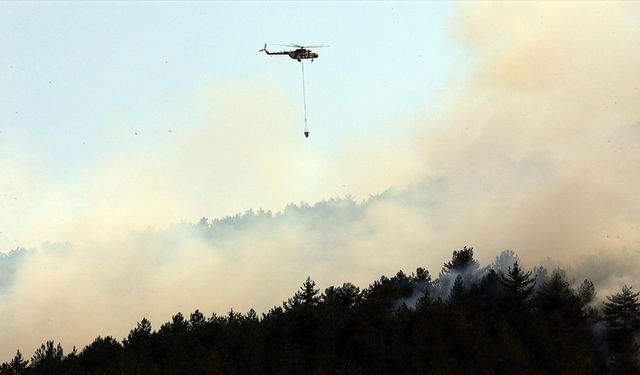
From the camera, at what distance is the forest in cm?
9075

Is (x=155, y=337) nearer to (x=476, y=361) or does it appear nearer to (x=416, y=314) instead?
(x=416, y=314)

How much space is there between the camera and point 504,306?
123m

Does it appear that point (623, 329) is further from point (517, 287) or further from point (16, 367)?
point (16, 367)

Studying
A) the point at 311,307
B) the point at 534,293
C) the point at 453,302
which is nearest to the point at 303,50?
the point at 311,307

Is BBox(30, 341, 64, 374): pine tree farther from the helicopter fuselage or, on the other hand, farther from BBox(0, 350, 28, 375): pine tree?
the helicopter fuselage

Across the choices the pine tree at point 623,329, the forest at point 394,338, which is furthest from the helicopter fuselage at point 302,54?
the pine tree at point 623,329

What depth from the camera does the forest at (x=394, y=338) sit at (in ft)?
298

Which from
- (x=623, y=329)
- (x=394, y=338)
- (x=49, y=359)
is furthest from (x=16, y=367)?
(x=623, y=329)

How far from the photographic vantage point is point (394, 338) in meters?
101

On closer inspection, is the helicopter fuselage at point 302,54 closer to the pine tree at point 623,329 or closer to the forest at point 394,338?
the forest at point 394,338

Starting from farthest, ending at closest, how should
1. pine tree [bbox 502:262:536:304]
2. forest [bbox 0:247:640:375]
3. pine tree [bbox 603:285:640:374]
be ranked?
pine tree [bbox 502:262:536:304] → pine tree [bbox 603:285:640:374] → forest [bbox 0:247:640:375]

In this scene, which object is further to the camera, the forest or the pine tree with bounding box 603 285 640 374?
the pine tree with bounding box 603 285 640 374

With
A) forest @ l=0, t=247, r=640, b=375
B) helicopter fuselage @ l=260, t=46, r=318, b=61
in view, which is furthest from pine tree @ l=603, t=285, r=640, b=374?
helicopter fuselage @ l=260, t=46, r=318, b=61

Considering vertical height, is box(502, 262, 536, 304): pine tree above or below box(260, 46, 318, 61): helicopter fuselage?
below
